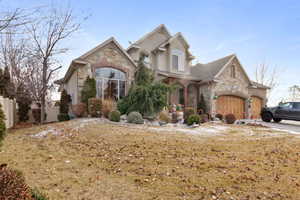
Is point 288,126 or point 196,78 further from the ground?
point 196,78

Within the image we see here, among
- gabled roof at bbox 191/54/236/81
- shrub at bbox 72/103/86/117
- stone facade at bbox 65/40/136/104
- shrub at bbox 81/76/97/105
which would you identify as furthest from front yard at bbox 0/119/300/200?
gabled roof at bbox 191/54/236/81

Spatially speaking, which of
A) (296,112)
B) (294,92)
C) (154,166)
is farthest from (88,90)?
(294,92)

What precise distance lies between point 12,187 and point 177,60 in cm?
1557

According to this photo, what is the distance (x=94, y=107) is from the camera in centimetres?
994

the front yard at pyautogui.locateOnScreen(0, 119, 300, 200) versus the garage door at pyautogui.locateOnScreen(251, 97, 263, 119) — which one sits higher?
the garage door at pyautogui.locateOnScreen(251, 97, 263, 119)

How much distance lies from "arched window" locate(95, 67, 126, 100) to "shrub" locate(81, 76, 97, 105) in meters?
0.66

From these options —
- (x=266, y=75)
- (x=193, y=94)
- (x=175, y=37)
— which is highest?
(x=175, y=37)

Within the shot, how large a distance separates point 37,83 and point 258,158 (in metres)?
16.8

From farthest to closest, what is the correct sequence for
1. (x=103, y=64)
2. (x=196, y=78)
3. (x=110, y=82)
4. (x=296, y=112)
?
(x=196, y=78) < (x=110, y=82) < (x=103, y=64) < (x=296, y=112)

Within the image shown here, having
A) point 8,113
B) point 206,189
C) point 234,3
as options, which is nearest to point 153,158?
point 206,189

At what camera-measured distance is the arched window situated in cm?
1155

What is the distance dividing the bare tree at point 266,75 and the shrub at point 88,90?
25430mm

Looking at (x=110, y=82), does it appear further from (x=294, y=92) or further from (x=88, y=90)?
(x=294, y=92)

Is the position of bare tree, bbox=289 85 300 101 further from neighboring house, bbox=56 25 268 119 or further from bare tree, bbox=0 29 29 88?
bare tree, bbox=0 29 29 88
